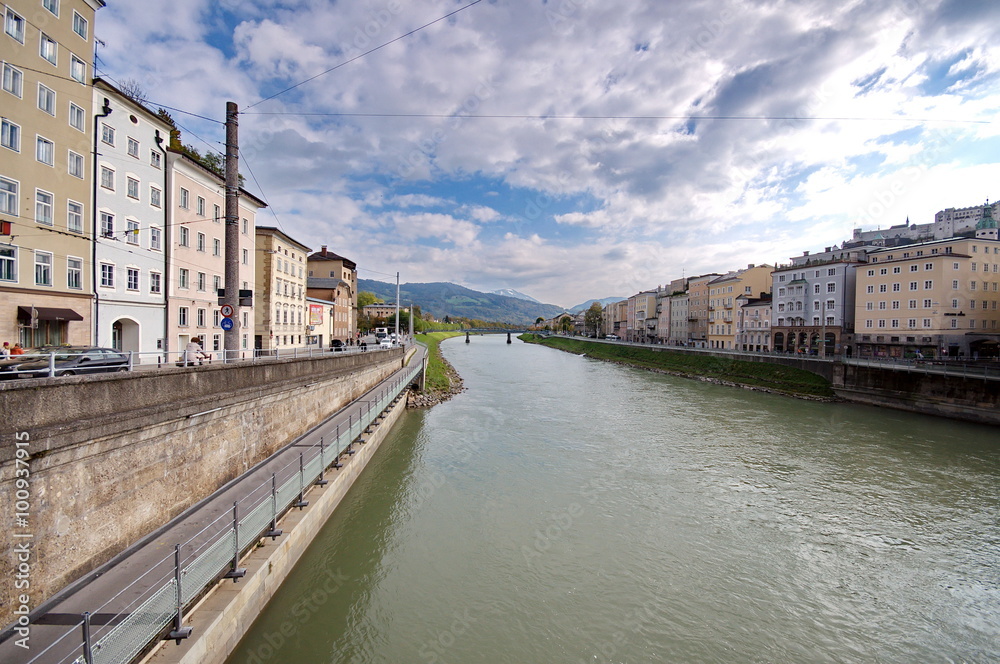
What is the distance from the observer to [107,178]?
17031 mm

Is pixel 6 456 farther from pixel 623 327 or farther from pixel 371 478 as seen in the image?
pixel 623 327

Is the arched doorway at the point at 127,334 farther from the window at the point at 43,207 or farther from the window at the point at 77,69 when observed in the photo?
the window at the point at 77,69

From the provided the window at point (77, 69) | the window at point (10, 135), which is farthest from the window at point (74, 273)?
the window at point (77, 69)

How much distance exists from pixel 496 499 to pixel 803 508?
10.3m

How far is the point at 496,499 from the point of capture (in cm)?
1420

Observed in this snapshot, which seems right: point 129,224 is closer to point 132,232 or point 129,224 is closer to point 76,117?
point 132,232

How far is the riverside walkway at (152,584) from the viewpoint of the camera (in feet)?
16.1

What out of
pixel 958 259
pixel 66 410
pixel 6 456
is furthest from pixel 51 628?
pixel 958 259

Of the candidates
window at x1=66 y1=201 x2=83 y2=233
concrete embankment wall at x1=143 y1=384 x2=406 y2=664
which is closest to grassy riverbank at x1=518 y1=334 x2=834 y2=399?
concrete embankment wall at x1=143 y1=384 x2=406 y2=664

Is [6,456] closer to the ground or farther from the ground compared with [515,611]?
farther from the ground

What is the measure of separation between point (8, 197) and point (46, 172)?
1658 mm

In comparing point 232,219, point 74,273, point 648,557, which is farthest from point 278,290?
point 648,557

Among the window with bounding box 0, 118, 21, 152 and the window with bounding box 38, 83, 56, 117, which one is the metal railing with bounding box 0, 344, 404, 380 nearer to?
the window with bounding box 0, 118, 21, 152

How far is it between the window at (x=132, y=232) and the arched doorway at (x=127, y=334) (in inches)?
137
